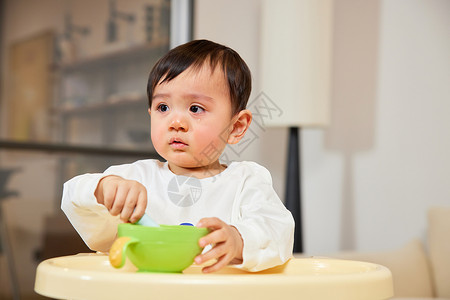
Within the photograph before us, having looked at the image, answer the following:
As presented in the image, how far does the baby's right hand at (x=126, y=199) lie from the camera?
725 mm

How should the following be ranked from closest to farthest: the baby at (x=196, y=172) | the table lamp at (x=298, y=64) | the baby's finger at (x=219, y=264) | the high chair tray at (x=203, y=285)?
the high chair tray at (x=203, y=285) < the baby's finger at (x=219, y=264) < the baby at (x=196, y=172) < the table lamp at (x=298, y=64)

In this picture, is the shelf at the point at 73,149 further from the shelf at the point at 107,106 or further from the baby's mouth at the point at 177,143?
the baby's mouth at the point at 177,143

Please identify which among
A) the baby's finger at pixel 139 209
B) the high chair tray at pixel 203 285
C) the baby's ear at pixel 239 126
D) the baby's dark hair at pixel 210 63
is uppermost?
the baby's dark hair at pixel 210 63

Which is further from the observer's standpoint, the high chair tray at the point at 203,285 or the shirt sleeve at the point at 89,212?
the shirt sleeve at the point at 89,212

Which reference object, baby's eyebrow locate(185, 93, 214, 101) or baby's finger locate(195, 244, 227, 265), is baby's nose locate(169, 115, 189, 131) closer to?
baby's eyebrow locate(185, 93, 214, 101)

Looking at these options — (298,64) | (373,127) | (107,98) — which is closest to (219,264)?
(298,64)

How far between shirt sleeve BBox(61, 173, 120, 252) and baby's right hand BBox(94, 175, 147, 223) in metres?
0.05

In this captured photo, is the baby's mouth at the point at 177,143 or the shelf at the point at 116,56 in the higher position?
the shelf at the point at 116,56

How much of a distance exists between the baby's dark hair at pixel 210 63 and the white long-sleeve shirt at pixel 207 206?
112 mm

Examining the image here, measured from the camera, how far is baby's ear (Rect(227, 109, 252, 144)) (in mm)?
975

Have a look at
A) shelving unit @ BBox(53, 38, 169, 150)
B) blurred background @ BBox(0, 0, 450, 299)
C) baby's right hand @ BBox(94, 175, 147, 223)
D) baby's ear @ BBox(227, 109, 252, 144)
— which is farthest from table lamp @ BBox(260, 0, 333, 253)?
baby's right hand @ BBox(94, 175, 147, 223)

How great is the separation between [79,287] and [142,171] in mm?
348

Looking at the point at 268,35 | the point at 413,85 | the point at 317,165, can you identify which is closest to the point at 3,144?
the point at 268,35

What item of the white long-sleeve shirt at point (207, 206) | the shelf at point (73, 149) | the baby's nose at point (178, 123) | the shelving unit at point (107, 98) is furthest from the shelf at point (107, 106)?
the baby's nose at point (178, 123)
